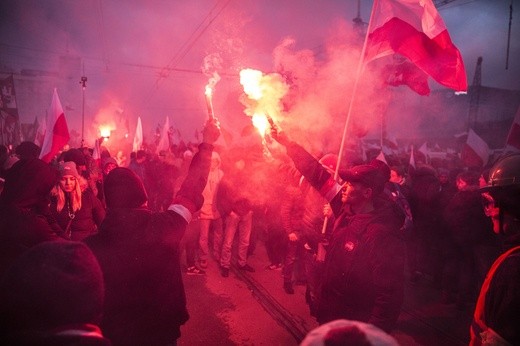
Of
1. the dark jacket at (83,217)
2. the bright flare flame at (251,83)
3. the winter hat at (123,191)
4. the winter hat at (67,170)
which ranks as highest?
the bright flare flame at (251,83)

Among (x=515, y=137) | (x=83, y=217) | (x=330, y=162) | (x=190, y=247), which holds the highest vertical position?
(x=515, y=137)

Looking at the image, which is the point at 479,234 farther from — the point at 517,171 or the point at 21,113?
the point at 21,113

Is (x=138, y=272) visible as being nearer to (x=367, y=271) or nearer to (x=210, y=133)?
(x=210, y=133)

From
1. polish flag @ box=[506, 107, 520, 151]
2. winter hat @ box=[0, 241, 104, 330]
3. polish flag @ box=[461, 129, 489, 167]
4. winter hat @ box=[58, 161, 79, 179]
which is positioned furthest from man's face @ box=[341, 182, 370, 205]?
polish flag @ box=[461, 129, 489, 167]

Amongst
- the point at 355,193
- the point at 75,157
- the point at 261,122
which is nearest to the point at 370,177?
the point at 355,193

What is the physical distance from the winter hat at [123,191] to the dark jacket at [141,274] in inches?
2.6

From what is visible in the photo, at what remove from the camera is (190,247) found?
7.42 meters

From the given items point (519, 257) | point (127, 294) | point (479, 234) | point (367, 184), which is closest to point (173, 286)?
point (127, 294)

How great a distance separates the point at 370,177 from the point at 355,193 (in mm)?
221

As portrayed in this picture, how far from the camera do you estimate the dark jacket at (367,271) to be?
2807 mm

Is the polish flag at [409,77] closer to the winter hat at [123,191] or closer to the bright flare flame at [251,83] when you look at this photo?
the bright flare flame at [251,83]

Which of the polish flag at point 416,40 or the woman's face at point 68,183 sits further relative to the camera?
the woman's face at point 68,183

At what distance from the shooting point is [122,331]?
7.97 ft

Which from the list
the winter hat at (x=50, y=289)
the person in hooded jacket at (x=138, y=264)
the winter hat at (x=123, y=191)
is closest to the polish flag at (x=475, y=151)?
the person in hooded jacket at (x=138, y=264)
